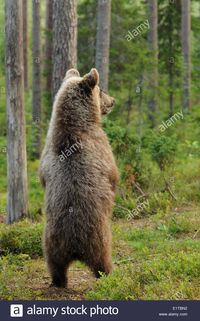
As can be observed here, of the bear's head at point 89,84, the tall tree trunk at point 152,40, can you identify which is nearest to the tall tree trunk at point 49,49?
the tall tree trunk at point 152,40

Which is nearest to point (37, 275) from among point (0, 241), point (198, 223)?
point (0, 241)

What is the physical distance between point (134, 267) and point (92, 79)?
2.47 meters

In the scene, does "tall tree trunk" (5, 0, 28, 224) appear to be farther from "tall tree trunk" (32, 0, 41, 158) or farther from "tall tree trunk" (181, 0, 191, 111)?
"tall tree trunk" (181, 0, 191, 111)

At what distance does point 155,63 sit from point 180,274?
45.3 feet

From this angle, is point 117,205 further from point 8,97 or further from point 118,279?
point 118,279

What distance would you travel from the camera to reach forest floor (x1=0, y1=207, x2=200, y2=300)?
6324 mm

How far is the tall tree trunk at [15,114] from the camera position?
11.1 metres

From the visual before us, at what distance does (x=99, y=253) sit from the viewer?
7.32 m

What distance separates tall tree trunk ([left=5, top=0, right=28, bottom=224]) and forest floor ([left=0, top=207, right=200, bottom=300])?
1.31m

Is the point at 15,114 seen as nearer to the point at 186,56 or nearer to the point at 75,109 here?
the point at 75,109

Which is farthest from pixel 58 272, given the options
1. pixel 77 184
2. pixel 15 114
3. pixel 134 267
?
pixel 15 114

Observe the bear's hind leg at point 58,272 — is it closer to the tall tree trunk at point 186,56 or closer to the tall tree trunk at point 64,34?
the tall tree trunk at point 64,34

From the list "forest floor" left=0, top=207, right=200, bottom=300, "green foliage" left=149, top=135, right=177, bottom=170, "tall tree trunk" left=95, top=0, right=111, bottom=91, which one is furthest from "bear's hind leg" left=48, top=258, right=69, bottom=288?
"tall tree trunk" left=95, top=0, right=111, bottom=91

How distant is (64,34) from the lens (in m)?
11.4
